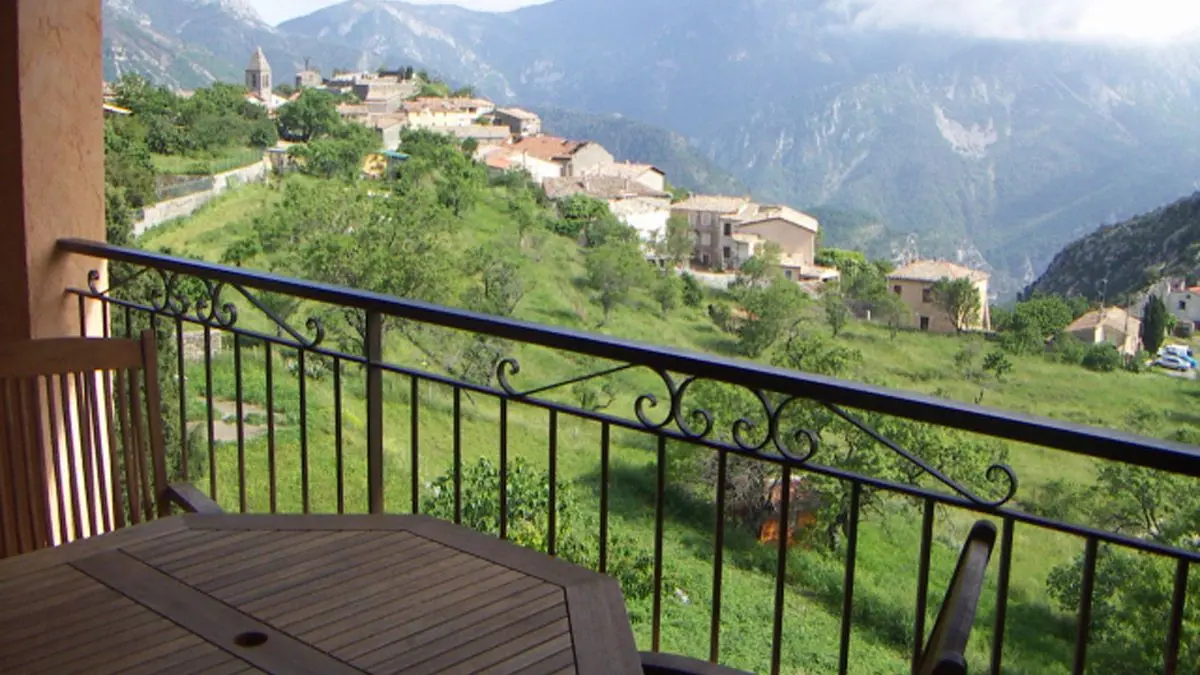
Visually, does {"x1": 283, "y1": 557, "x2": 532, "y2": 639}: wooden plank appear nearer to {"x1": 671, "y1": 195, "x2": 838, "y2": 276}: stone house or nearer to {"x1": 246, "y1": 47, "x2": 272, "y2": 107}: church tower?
{"x1": 671, "y1": 195, "x2": 838, "y2": 276}: stone house

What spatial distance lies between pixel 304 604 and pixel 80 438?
799 millimetres

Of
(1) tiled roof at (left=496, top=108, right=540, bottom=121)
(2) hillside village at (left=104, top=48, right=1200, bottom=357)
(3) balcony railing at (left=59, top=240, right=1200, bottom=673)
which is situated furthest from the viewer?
(1) tiled roof at (left=496, top=108, right=540, bottom=121)

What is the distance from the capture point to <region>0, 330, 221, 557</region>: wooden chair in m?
1.63

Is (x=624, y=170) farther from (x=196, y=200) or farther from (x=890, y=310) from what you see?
(x=196, y=200)

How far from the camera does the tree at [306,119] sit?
4725 centimetres

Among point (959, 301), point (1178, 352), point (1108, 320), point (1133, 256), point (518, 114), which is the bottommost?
point (1178, 352)

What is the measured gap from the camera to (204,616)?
1.15 meters

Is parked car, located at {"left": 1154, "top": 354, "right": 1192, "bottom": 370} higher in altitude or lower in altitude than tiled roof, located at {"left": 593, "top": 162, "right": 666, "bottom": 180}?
lower

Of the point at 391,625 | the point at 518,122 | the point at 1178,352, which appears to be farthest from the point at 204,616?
the point at 518,122

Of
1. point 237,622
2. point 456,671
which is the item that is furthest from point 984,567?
point 237,622

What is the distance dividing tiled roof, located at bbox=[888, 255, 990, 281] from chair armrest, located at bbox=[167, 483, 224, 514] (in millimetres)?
40855

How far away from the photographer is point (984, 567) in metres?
0.87

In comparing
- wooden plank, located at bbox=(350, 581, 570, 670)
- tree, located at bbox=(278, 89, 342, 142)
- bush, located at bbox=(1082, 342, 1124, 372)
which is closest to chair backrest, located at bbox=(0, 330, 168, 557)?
wooden plank, located at bbox=(350, 581, 570, 670)

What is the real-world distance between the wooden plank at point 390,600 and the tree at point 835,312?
3353 cm
